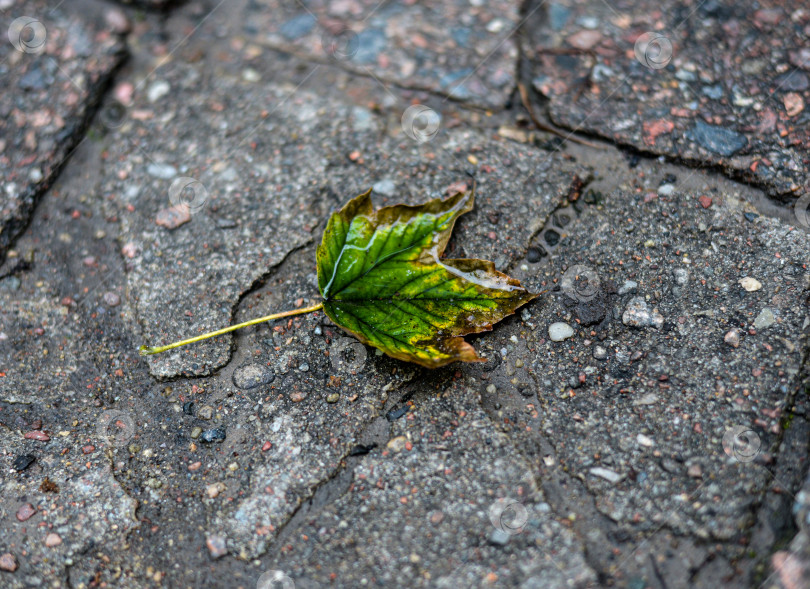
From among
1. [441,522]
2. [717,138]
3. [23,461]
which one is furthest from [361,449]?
[717,138]

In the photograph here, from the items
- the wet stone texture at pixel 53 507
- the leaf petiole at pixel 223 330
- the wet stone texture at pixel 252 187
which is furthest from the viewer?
the wet stone texture at pixel 252 187

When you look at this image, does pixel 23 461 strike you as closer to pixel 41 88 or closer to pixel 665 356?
pixel 41 88

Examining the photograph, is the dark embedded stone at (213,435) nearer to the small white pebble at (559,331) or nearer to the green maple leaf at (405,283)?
the green maple leaf at (405,283)

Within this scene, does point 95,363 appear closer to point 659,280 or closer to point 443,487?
point 443,487

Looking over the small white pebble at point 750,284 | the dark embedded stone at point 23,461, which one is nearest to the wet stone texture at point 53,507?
the dark embedded stone at point 23,461

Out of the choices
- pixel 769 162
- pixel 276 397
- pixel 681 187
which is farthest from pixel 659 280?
pixel 276 397

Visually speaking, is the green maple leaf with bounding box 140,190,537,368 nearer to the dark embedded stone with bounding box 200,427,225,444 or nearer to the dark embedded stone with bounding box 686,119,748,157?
the dark embedded stone with bounding box 200,427,225,444

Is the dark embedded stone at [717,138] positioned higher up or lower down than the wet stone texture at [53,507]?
lower down
